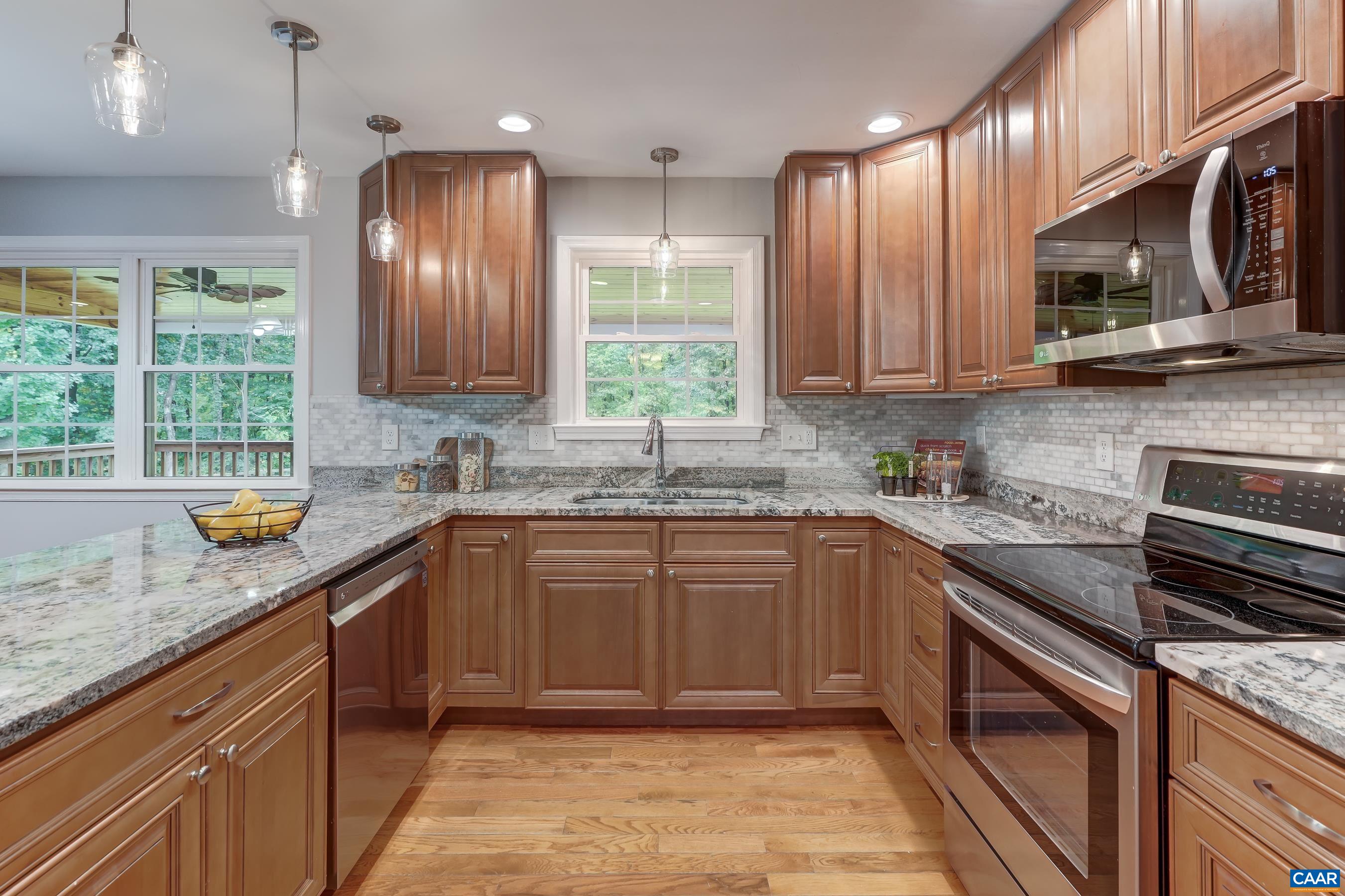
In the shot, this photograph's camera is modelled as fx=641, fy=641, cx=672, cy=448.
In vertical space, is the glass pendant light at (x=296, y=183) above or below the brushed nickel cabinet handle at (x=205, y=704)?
above

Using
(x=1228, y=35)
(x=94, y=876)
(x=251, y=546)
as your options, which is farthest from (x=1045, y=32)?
(x=94, y=876)

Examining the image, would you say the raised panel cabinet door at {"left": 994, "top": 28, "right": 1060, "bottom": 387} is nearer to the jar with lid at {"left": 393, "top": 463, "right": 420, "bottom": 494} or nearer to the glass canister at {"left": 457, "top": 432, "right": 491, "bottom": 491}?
the glass canister at {"left": 457, "top": 432, "right": 491, "bottom": 491}

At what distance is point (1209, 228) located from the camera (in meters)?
1.22

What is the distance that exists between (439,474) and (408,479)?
6.9 inches

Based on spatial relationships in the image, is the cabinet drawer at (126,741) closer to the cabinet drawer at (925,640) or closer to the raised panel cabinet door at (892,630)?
the cabinet drawer at (925,640)

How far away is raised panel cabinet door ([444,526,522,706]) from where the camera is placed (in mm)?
2619

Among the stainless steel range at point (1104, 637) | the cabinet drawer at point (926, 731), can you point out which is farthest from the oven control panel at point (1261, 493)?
the cabinet drawer at point (926, 731)

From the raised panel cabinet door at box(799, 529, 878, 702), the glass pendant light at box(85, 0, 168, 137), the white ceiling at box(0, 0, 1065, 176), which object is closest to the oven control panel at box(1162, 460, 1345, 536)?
the raised panel cabinet door at box(799, 529, 878, 702)

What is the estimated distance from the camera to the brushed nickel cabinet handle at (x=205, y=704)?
1.10 m

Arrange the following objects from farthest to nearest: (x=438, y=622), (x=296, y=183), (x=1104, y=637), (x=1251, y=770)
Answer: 1. (x=438, y=622)
2. (x=296, y=183)
3. (x=1104, y=637)
4. (x=1251, y=770)

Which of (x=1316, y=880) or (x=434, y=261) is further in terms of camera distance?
(x=434, y=261)

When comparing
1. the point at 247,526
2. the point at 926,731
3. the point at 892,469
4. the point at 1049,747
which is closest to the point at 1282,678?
the point at 1049,747

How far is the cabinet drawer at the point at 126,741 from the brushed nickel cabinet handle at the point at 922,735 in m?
1.87

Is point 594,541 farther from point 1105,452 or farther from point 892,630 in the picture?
point 1105,452
